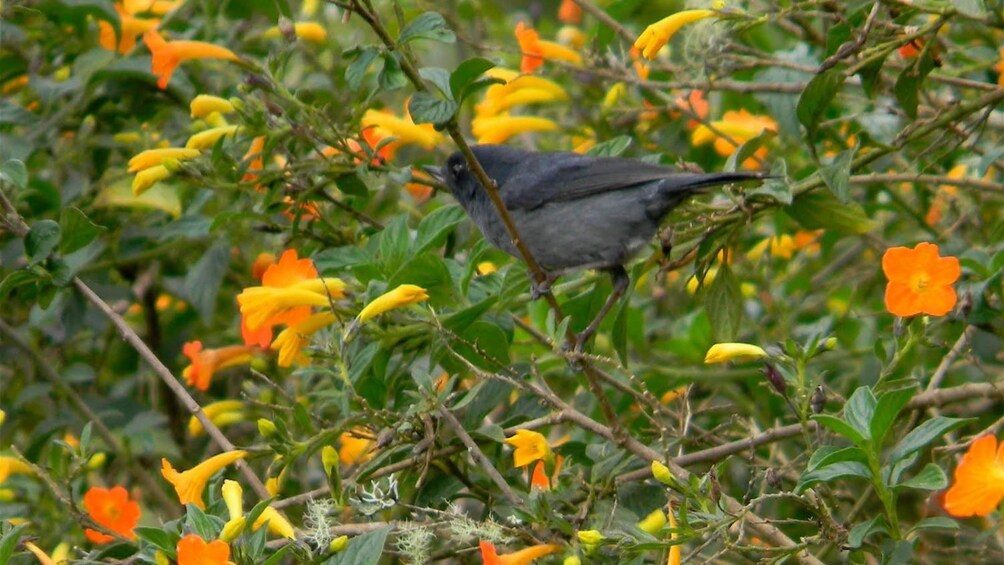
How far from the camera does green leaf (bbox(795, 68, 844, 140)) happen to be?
10.6ft

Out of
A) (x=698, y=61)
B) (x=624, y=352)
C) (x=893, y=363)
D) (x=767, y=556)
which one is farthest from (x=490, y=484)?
(x=698, y=61)

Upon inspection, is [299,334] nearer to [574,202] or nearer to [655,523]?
[655,523]

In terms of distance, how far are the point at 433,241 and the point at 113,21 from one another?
5.33 feet

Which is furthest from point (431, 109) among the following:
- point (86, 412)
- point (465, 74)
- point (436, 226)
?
point (86, 412)

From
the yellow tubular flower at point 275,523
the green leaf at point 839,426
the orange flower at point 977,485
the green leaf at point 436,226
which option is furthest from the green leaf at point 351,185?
the orange flower at point 977,485

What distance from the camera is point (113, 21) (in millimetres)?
4277

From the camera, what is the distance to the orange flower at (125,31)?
4406 millimetres

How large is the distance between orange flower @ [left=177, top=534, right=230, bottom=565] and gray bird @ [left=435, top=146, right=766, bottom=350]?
1.40m

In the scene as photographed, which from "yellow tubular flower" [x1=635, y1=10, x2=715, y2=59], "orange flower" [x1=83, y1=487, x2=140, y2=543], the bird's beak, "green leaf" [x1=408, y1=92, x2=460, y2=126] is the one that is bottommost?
"orange flower" [x1=83, y1=487, x2=140, y2=543]

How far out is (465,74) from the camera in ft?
9.29

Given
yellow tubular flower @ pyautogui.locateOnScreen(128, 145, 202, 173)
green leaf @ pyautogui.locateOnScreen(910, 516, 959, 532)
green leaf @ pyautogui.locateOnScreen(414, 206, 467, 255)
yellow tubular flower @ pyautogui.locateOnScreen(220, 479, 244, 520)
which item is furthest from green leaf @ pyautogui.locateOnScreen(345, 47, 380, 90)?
green leaf @ pyautogui.locateOnScreen(910, 516, 959, 532)

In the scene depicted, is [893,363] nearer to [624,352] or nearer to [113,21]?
[624,352]

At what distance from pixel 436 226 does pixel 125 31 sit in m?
1.66

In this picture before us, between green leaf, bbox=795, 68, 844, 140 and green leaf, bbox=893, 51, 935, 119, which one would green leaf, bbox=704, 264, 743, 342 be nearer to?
green leaf, bbox=795, 68, 844, 140
